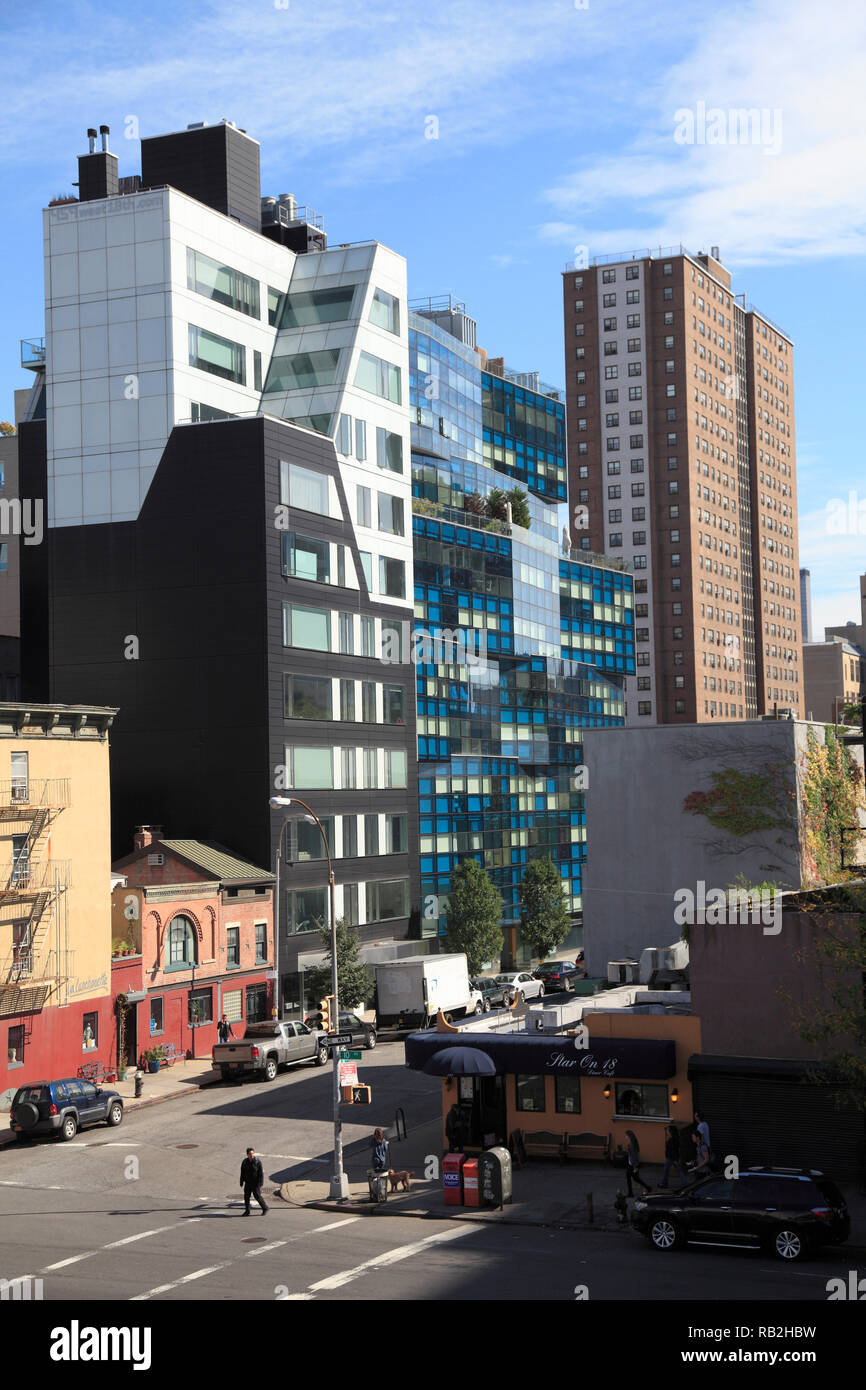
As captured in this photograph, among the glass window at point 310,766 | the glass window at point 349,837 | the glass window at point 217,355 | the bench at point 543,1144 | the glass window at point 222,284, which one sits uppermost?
the glass window at point 222,284

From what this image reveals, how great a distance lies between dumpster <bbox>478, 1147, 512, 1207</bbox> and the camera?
31.4 metres

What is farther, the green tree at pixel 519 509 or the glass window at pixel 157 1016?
the green tree at pixel 519 509

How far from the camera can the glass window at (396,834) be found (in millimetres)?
75188

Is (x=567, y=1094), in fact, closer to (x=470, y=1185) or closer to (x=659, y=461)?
(x=470, y=1185)

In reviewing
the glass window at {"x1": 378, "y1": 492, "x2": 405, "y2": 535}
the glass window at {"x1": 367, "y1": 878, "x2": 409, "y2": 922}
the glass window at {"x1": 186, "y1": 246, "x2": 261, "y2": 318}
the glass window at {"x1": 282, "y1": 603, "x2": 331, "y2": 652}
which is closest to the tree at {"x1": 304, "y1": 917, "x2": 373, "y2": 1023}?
the glass window at {"x1": 367, "y1": 878, "x2": 409, "y2": 922}

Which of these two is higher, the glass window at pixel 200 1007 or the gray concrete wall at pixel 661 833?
the gray concrete wall at pixel 661 833

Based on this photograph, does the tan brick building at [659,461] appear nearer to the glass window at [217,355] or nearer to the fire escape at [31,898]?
the glass window at [217,355]

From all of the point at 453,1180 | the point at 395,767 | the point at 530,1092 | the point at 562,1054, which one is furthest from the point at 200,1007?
the point at 453,1180

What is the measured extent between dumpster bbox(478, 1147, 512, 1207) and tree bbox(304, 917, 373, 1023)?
28966mm

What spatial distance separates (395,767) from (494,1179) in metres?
45.7

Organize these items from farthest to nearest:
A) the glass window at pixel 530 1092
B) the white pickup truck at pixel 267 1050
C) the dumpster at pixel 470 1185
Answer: the white pickup truck at pixel 267 1050 < the glass window at pixel 530 1092 < the dumpster at pixel 470 1185

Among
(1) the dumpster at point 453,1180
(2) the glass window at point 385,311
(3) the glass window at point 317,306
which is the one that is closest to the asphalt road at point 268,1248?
(1) the dumpster at point 453,1180

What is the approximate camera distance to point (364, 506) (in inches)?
2926

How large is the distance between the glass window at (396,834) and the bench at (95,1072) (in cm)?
2715
